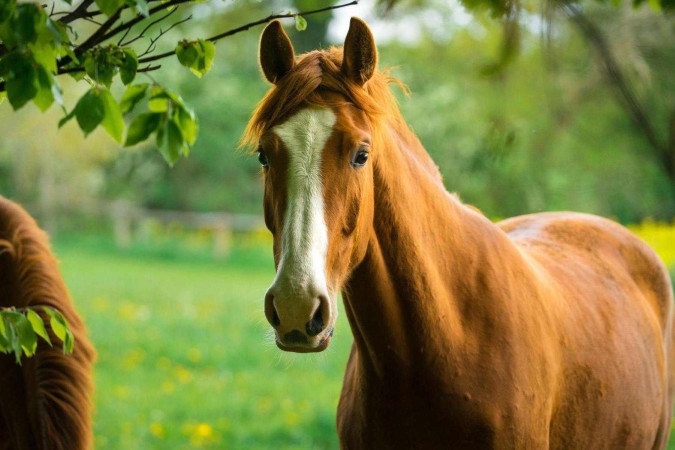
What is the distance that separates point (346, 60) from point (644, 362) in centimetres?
181

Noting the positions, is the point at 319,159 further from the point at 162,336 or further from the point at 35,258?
the point at 162,336

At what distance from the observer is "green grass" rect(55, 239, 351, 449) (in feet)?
18.4

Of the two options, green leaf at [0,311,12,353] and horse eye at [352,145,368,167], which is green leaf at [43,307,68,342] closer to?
green leaf at [0,311,12,353]

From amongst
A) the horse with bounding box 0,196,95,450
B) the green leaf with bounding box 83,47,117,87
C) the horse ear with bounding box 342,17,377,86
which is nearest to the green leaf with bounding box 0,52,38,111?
the green leaf with bounding box 83,47,117,87

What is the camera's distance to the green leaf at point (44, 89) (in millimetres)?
1577

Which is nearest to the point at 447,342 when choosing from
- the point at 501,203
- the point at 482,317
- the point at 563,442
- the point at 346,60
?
the point at 482,317

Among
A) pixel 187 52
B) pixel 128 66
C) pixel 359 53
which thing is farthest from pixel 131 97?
pixel 359 53

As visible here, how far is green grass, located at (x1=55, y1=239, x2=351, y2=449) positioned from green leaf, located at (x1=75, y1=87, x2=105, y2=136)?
2.96 feet

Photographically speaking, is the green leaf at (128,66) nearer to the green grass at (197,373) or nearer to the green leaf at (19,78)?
the green leaf at (19,78)

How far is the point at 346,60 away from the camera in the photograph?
2348 mm

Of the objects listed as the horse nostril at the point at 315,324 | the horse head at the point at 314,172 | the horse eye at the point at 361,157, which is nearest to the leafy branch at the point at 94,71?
the horse head at the point at 314,172

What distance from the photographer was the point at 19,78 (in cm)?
155

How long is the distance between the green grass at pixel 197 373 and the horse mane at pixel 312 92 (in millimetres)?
596

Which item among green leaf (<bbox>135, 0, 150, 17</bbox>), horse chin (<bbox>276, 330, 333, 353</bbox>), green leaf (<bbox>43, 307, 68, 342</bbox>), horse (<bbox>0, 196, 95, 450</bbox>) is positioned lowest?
horse (<bbox>0, 196, 95, 450</bbox>)
